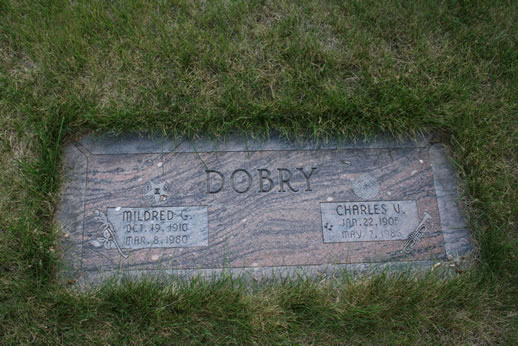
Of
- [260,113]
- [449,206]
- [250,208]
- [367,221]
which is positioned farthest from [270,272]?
[449,206]

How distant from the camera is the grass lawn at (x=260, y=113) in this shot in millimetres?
2531

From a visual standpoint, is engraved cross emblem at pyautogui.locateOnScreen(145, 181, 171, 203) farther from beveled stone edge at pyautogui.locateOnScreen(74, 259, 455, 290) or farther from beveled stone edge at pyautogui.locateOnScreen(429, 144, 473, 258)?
beveled stone edge at pyautogui.locateOnScreen(429, 144, 473, 258)

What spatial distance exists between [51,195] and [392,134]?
2158 millimetres

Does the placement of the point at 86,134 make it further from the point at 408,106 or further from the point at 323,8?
the point at 408,106

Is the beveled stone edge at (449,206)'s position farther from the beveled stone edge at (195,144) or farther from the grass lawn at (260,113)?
the beveled stone edge at (195,144)

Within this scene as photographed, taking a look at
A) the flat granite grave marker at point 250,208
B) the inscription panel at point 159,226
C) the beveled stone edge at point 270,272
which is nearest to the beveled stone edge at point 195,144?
the flat granite grave marker at point 250,208

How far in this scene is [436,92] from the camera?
9.78 feet

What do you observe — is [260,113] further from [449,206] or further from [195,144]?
[449,206]

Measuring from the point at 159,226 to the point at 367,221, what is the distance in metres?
1.26

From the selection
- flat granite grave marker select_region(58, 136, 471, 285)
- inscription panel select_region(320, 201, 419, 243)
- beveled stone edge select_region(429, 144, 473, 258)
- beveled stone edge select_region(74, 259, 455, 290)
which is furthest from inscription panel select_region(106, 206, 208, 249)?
beveled stone edge select_region(429, 144, 473, 258)

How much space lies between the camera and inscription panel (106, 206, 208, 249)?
2680 millimetres

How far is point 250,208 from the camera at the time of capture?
277cm

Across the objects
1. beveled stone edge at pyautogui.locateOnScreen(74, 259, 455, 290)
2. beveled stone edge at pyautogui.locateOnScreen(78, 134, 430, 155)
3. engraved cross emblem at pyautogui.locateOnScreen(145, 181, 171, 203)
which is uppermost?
beveled stone edge at pyautogui.locateOnScreen(78, 134, 430, 155)

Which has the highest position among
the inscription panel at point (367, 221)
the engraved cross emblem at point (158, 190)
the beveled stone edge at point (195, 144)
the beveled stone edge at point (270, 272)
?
the beveled stone edge at point (195, 144)
